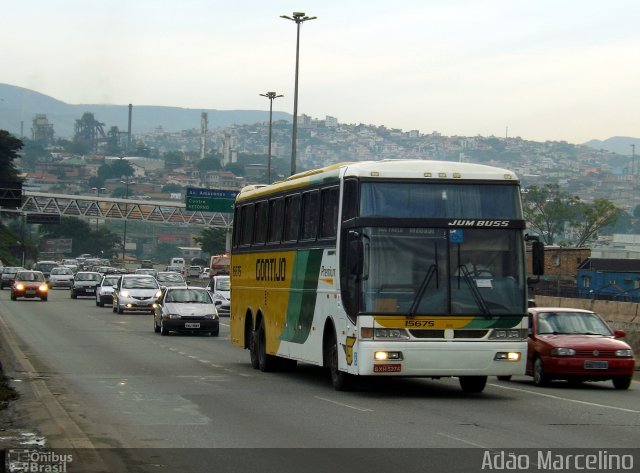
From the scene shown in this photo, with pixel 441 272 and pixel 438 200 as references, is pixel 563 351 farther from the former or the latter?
pixel 438 200

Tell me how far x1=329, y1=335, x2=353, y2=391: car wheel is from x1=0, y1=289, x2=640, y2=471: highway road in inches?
6.4

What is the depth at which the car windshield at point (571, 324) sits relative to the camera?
24.0 m

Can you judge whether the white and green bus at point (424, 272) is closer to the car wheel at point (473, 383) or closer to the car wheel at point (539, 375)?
the car wheel at point (473, 383)

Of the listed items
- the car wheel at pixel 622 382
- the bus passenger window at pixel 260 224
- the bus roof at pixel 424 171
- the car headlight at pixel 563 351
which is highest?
the bus roof at pixel 424 171

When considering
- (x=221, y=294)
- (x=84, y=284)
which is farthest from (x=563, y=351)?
(x=84, y=284)

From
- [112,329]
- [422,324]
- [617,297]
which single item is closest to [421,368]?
[422,324]

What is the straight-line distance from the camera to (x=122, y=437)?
1470 cm

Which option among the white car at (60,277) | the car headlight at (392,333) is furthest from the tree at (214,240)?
the car headlight at (392,333)

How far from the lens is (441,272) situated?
19.5 meters

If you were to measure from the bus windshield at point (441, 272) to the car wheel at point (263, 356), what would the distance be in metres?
6.60

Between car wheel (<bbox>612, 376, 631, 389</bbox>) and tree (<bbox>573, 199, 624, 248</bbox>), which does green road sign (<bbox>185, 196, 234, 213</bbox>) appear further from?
car wheel (<bbox>612, 376, 631, 389</bbox>)

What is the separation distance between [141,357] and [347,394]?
9844mm

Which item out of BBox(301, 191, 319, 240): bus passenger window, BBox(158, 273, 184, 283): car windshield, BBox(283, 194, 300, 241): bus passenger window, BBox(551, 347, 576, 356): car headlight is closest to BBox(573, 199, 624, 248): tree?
BBox(158, 273, 184, 283): car windshield

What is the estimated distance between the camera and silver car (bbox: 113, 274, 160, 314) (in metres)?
54.9
